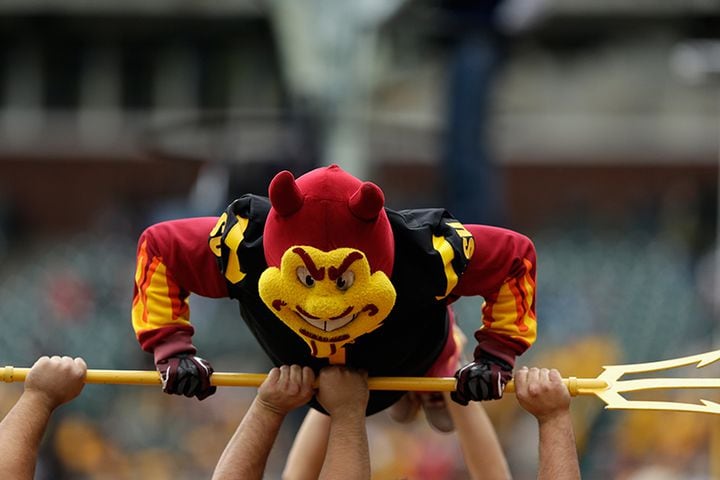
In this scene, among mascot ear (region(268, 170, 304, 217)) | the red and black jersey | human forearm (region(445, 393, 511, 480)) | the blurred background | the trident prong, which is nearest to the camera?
mascot ear (region(268, 170, 304, 217))

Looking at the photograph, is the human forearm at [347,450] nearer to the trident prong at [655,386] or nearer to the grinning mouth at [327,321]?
the grinning mouth at [327,321]

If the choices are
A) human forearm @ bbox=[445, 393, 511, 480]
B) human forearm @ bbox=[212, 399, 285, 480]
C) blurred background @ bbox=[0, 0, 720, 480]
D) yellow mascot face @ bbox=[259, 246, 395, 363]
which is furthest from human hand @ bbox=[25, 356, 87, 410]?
blurred background @ bbox=[0, 0, 720, 480]

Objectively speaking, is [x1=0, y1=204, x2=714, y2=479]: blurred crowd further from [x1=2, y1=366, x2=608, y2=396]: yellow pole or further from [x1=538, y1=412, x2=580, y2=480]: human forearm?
[x1=538, y1=412, x2=580, y2=480]: human forearm

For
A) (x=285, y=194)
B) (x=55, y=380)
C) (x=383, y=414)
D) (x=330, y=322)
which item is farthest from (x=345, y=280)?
(x=383, y=414)

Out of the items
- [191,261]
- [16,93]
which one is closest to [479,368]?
[191,261]

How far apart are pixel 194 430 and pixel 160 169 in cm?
1595

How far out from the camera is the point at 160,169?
25250 millimetres

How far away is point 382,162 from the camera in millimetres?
23219

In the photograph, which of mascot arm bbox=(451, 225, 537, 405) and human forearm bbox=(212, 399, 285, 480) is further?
mascot arm bbox=(451, 225, 537, 405)

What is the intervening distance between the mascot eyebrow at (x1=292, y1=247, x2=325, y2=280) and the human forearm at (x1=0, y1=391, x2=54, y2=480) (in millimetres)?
911

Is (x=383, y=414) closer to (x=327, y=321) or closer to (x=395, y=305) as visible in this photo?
(x=395, y=305)

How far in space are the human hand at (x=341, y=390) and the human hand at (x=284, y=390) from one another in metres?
0.05

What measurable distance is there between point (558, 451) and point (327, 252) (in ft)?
2.80

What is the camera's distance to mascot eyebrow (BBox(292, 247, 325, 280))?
3.67m
